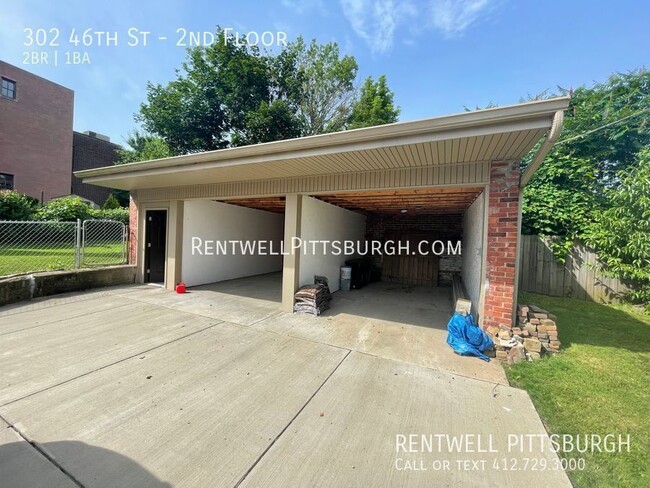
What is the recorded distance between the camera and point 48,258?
737cm

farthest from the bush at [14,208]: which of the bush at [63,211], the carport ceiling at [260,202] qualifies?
the carport ceiling at [260,202]

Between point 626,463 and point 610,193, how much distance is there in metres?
6.83

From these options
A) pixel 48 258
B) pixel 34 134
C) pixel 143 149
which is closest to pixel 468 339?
pixel 48 258

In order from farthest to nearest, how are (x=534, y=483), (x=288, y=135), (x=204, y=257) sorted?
(x=288, y=135) → (x=204, y=257) → (x=534, y=483)

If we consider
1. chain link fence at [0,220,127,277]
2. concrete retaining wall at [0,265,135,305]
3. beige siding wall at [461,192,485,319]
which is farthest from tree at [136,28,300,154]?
beige siding wall at [461,192,485,319]

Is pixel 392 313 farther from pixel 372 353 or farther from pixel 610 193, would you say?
pixel 610 193

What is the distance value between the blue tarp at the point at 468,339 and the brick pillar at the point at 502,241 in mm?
274

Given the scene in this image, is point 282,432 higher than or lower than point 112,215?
lower

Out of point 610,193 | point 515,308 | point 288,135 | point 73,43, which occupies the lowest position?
point 515,308

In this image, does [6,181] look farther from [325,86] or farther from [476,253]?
[476,253]

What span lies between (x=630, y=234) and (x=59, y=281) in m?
12.4

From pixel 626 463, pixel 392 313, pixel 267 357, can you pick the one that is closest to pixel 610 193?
pixel 392 313

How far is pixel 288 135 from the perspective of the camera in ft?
51.3

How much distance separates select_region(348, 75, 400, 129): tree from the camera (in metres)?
16.2
